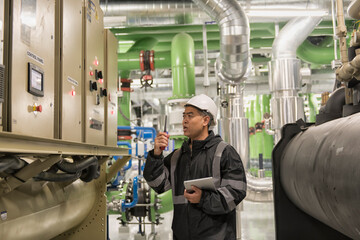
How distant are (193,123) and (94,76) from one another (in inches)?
34.9

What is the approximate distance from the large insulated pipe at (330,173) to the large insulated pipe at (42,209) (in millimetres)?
1358

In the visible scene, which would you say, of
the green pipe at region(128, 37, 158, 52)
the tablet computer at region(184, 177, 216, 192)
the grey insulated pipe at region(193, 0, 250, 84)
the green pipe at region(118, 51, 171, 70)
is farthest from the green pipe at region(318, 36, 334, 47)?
the tablet computer at region(184, 177, 216, 192)

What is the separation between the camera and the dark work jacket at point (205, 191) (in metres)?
2.12

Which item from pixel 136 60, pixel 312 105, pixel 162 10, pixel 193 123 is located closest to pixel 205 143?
pixel 193 123

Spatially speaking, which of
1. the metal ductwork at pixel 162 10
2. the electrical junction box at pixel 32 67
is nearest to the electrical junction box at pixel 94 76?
the electrical junction box at pixel 32 67

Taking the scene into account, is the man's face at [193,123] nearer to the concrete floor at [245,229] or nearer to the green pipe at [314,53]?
the concrete floor at [245,229]

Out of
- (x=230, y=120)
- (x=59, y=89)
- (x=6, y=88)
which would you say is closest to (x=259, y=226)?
(x=230, y=120)

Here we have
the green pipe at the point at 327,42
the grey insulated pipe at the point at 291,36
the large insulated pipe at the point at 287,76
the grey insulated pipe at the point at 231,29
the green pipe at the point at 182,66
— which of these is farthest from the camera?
the green pipe at the point at 327,42

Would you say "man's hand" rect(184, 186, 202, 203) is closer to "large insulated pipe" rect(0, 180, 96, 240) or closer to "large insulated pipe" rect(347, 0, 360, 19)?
"large insulated pipe" rect(0, 180, 96, 240)

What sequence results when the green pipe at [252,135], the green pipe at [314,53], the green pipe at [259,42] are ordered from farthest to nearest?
1. the green pipe at [252,135]
2. the green pipe at [259,42]
3. the green pipe at [314,53]

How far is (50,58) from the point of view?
2088 mm

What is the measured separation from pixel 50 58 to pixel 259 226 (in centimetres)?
499

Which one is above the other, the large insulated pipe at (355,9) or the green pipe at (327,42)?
the green pipe at (327,42)

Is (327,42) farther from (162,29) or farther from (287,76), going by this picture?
(162,29)
